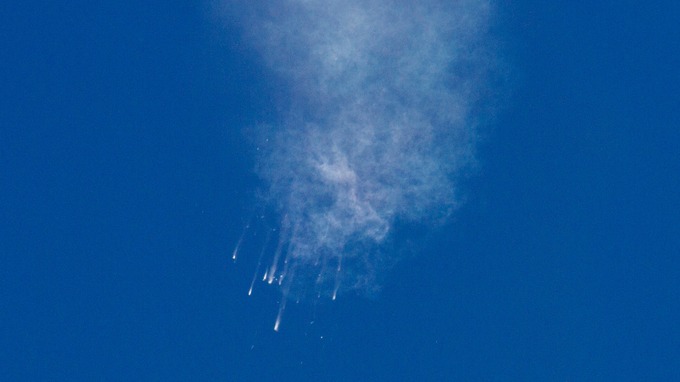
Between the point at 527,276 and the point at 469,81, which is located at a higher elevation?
the point at 469,81

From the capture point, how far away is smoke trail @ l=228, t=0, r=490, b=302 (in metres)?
37.0

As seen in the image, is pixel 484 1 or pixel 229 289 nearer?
pixel 229 289

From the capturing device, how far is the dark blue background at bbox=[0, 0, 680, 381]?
35.6 m

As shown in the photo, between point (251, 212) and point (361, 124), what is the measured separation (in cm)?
960

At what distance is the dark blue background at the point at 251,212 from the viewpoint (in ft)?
117

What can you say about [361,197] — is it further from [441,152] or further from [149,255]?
[149,255]

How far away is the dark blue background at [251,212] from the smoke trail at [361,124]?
179 centimetres

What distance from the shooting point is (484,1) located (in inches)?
1522

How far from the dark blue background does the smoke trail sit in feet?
5.89

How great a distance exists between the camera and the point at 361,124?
38.1 metres

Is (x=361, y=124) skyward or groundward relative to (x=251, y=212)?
skyward

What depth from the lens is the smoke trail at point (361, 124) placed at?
3697cm

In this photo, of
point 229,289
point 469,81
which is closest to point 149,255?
point 229,289

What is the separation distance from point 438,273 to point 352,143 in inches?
412
